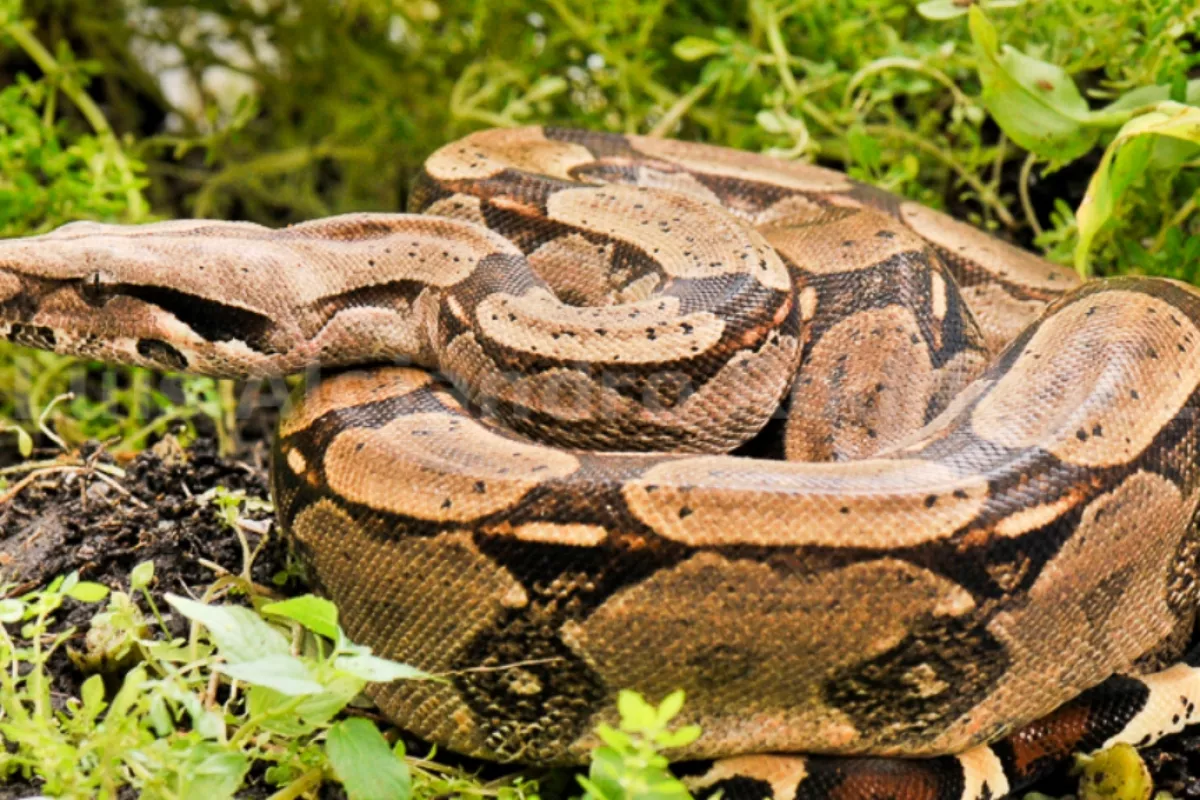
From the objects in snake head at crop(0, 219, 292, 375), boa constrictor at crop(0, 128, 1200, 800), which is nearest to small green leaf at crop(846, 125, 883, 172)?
boa constrictor at crop(0, 128, 1200, 800)

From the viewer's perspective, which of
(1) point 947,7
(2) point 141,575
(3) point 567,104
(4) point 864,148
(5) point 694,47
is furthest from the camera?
(3) point 567,104

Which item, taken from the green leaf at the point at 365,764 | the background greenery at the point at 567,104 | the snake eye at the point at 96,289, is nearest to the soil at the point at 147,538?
the background greenery at the point at 567,104

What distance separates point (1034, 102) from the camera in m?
4.18

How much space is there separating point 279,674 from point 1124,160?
3.00 meters

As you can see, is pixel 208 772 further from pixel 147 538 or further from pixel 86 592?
pixel 147 538

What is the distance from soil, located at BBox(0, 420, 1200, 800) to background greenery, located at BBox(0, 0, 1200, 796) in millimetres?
239

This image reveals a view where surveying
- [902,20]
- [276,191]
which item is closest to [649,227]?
[902,20]

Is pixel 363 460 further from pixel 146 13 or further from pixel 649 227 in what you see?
pixel 146 13

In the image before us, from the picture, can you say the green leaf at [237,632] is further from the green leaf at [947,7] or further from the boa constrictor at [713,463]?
the green leaf at [947,7]

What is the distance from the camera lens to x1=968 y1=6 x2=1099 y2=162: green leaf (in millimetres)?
4148

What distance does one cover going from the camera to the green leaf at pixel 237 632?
236 cm

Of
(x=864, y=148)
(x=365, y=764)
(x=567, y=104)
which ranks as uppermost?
(x=864, y=148)

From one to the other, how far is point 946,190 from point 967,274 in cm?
150

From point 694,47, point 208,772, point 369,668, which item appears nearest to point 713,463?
point 369,668
